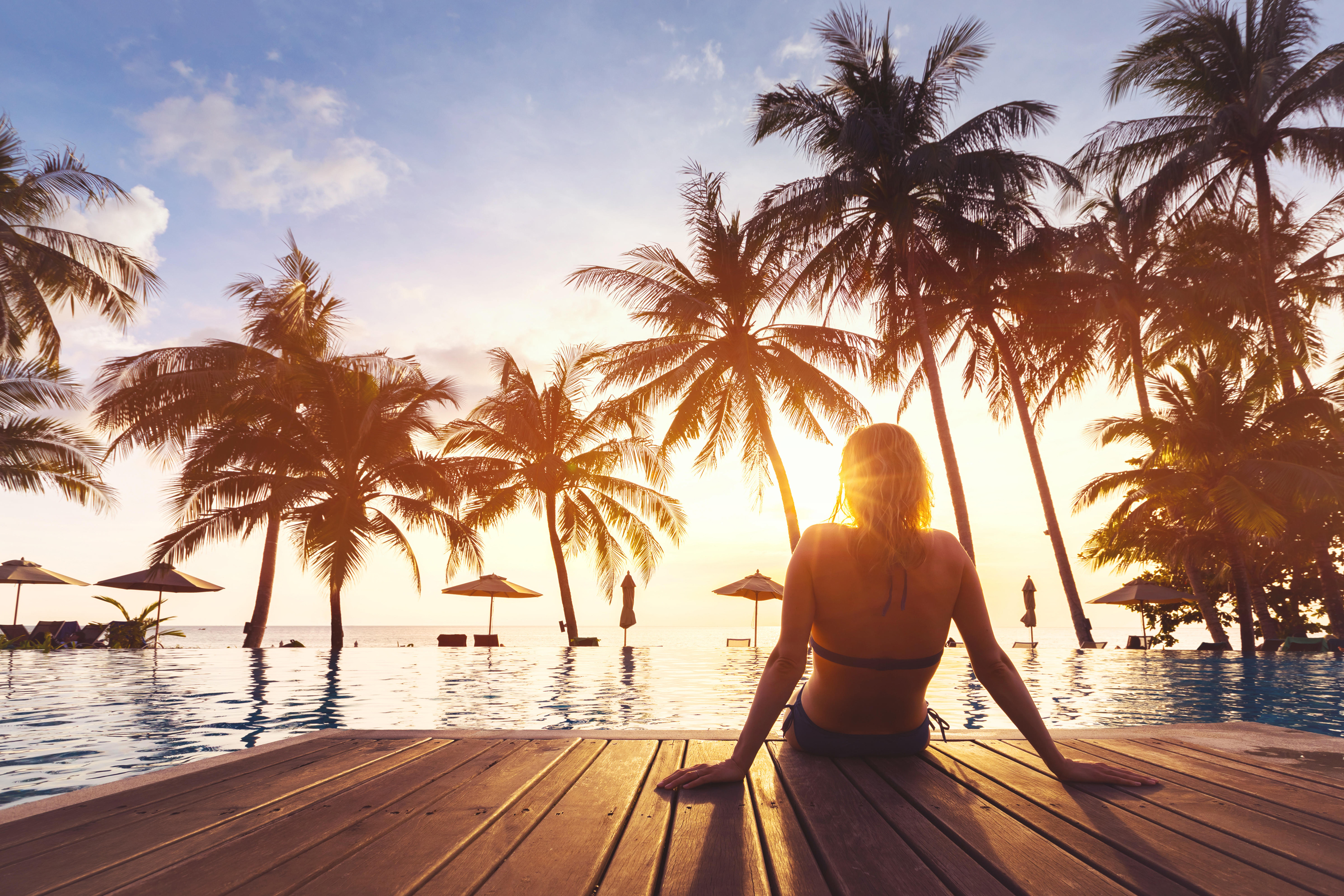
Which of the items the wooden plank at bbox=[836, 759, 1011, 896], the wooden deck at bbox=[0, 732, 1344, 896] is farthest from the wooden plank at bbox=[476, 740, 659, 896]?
the wooden plank at bbox=[836, 759, 1011, 896]

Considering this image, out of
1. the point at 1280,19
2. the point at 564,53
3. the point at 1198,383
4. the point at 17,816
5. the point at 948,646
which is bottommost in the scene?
the point at 948,646

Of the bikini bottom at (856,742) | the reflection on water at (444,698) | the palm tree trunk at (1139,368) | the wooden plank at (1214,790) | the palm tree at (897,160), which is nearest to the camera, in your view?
the wooden plank at (1214,790)

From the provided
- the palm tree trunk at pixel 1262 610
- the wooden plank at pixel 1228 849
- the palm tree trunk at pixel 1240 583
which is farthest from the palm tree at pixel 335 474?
the palm tree trunk at pixel 1262 610

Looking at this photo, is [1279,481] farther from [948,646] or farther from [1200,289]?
[948,646]

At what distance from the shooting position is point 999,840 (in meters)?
2.13

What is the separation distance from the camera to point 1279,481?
18.0 metres

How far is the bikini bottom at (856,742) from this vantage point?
3186 mm

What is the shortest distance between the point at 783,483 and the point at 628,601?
8.69 meters

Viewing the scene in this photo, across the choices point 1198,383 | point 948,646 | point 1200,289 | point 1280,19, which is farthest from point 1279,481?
point 1280,19

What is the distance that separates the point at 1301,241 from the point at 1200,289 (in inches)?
229

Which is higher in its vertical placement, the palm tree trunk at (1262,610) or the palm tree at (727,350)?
the palm tree at (727,350)

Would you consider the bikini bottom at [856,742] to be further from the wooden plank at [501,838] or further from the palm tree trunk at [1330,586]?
the palm tree trunk at [1330,586]

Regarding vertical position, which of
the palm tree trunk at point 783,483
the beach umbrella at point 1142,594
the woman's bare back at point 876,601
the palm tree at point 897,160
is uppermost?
the palm tree at point 897,160

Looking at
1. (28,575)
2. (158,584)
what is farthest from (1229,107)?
(28,575)
